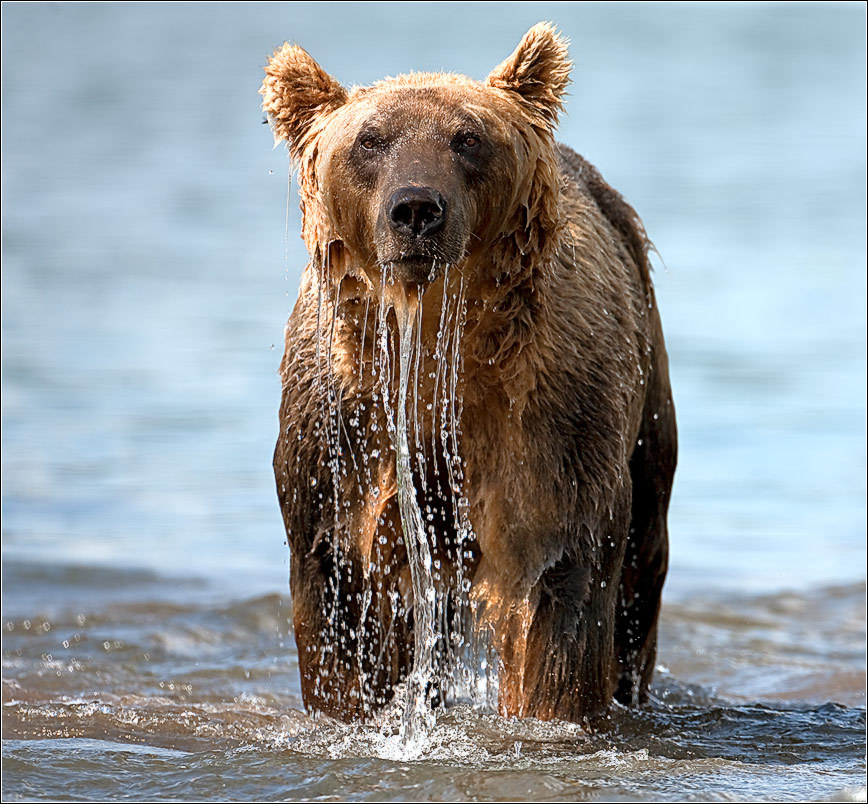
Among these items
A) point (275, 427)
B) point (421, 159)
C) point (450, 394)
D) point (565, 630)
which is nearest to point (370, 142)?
point (421, 159)

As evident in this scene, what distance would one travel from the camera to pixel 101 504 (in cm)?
985

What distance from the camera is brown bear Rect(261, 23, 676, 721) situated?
15.0 ft

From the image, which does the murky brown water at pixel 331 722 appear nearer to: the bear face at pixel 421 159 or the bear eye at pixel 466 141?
the bear face at pixel 421 159

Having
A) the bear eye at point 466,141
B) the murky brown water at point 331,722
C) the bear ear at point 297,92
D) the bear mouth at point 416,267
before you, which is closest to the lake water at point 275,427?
the murky brown water at point 331,722

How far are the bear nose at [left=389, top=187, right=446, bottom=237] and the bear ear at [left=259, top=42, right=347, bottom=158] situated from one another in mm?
559

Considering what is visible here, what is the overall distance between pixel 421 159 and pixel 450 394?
27.9 inches

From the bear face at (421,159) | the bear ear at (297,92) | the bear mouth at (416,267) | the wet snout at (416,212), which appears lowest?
the bear mouth at (416,267)

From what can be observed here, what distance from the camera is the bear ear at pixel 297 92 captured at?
4.80 m

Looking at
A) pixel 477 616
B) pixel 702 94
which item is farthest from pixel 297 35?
pixel 477 616

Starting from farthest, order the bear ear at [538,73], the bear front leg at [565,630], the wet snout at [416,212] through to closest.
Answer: the bear front leg at [565,630] < the bear ear at [538,73] < the wet snout at [416,212]

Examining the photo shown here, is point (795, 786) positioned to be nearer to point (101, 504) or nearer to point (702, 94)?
point (101, 504)

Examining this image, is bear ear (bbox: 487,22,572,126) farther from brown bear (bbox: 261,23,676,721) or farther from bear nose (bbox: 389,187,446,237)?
bear nose (bbox: 389,187,446,237)

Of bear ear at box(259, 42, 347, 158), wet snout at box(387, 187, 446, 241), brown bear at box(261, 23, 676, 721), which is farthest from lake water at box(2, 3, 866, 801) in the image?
bear ear at box(259, 42, 347, 158)

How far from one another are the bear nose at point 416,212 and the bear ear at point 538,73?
64 cm
